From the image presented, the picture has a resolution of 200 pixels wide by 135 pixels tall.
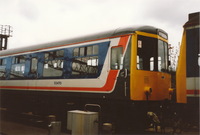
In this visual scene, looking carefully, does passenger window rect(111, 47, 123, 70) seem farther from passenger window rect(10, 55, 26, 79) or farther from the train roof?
passenger window rect(10, 55, 26, 79)

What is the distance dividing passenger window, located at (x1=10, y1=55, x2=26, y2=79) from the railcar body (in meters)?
1.23

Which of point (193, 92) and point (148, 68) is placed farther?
point (148, 68)

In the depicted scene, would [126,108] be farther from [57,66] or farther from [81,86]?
[57,66]

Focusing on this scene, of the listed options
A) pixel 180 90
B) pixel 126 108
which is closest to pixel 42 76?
pixel 126 108

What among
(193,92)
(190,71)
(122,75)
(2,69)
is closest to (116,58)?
(122,75)

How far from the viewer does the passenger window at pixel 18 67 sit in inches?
513

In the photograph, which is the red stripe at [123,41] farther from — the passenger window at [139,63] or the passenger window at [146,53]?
the passenger window at [139,63]

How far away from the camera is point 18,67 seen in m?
13.3

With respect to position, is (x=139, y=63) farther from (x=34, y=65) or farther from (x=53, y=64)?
(x=34, y=65)

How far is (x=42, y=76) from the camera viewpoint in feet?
38.1

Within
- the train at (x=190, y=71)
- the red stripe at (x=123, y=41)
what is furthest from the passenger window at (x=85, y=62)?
the train at (x=190, y=71)

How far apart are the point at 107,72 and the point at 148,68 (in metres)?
1.48

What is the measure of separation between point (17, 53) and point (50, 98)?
3832 mm

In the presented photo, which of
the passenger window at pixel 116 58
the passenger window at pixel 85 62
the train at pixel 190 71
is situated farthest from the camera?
the passenger window at pixel 85 62
